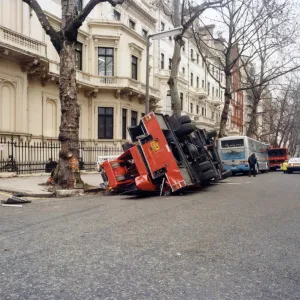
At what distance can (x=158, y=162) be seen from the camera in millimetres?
10758

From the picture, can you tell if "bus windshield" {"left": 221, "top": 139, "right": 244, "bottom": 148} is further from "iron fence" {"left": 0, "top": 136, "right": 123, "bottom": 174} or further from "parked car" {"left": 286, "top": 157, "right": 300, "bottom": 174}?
"iron fence" {"left": 0, "top": 136, "right": 123, "bottom": 174}

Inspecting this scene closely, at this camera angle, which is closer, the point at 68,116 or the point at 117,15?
the point at 68,116

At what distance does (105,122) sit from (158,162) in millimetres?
17235

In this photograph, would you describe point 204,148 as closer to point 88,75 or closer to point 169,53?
point 88,75

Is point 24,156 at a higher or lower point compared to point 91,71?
lower

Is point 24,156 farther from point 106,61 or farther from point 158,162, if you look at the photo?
point 106,61

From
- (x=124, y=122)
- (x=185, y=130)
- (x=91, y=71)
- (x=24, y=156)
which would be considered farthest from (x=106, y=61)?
(x=185, y=130)

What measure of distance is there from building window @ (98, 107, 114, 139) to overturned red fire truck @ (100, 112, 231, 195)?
15312 millimetres

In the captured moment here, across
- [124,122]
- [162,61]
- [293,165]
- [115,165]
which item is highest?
[162,61]

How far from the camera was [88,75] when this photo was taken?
2562 centimetres

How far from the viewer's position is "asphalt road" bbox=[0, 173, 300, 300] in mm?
3268

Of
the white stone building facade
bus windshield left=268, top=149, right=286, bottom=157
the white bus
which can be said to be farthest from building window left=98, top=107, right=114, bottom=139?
bus windshield left=268, top=149, right=286, bottom=157

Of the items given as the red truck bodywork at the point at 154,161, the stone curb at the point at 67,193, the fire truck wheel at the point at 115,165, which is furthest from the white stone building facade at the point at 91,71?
the red truck bodywork at the point at 154,161

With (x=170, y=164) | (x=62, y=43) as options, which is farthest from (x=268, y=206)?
(x=62, y=43)
